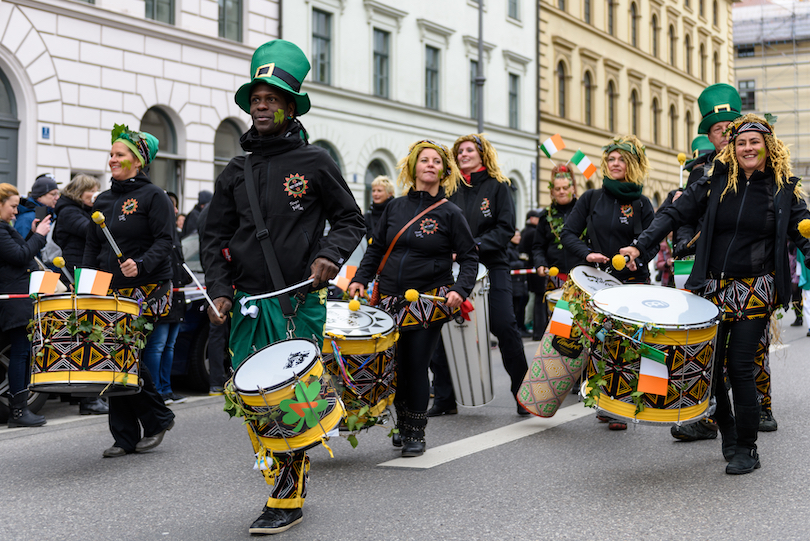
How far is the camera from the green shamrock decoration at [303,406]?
3852 millimetres

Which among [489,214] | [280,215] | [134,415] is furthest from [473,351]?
[280,215]

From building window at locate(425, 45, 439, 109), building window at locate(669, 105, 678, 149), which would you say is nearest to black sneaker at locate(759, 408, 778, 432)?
building window at locate(425, 45, 439, 109)

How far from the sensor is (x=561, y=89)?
114 ft

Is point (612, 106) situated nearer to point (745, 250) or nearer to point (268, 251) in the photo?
point (745, 250)

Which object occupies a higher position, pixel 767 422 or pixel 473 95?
pixel 473 95

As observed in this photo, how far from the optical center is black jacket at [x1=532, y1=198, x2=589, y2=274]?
30.1ft

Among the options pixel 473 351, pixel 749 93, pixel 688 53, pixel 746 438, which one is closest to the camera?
pixel 746 438

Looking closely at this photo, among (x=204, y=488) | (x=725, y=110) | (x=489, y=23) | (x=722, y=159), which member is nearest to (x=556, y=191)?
(x=725, y=110)

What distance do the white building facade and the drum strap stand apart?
18.3m

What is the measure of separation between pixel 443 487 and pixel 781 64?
49.8 meters

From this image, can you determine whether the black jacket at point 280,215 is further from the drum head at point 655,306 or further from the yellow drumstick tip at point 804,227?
the yellow drumstick tip at point 804,227

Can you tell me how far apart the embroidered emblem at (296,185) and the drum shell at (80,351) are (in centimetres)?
176

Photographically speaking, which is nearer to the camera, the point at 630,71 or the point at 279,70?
the point at 279,70

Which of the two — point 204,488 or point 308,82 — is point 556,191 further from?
point 308,82
